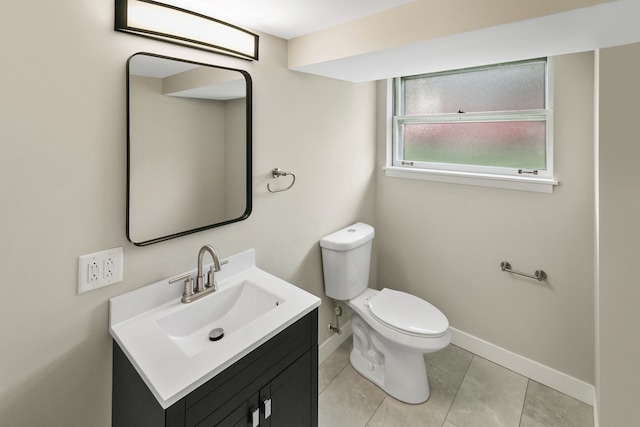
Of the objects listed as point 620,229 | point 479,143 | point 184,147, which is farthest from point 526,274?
point 184,147

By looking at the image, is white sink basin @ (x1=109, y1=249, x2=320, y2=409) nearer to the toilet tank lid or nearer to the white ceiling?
the toilet tank lid

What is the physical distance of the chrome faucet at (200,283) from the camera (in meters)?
1.32

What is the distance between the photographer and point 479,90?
86.7 inches

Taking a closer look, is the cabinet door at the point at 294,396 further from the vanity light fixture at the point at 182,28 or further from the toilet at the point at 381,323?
the vanity light fixture at the point at 182,28

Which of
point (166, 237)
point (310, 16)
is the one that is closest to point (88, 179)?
point (166, 237)

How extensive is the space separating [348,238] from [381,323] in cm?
57

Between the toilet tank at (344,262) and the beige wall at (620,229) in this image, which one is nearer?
the beige wall at (620,229)

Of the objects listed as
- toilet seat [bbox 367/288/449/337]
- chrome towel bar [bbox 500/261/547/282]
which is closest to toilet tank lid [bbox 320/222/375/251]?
toilet seat [bbox 367/288/449/337]

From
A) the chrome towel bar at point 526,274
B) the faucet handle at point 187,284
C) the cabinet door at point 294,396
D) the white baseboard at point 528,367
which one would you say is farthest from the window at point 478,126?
the faucet handle at point 187,284

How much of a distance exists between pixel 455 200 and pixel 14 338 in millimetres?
2357

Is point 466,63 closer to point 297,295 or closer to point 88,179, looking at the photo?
point 297,295

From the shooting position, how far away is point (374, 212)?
8.79ft

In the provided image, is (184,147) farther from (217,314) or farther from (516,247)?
(516,247)

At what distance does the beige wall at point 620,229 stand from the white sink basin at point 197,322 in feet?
4.15
